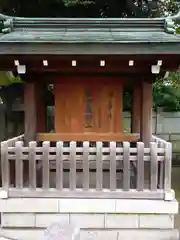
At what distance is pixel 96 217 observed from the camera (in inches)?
145

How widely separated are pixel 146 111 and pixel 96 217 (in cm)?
161

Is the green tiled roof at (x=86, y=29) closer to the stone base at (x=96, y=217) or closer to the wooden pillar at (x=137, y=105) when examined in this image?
the wooden pillar at (x=137, y=105)

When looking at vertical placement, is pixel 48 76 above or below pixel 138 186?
above

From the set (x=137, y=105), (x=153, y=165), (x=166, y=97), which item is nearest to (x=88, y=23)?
(x=137, y=105)

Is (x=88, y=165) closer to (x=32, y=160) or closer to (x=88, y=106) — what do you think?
(x=32, y=160)

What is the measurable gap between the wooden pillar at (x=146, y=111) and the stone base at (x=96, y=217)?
0.99 meters

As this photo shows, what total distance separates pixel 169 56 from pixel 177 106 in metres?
6.16

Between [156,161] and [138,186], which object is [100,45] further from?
[138,186]

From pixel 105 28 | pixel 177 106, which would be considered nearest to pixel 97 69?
pixel 105 28

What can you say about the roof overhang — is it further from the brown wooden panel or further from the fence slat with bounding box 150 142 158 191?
the fence slat with bounding box 150 142 158 191

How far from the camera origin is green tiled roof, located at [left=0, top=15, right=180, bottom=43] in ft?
12.0

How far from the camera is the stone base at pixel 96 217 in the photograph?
3639 millimetres

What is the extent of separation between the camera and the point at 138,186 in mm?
3639

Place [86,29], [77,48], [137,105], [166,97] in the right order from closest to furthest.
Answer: [77,48]
[86,29]
[137,105]
[166,97]
